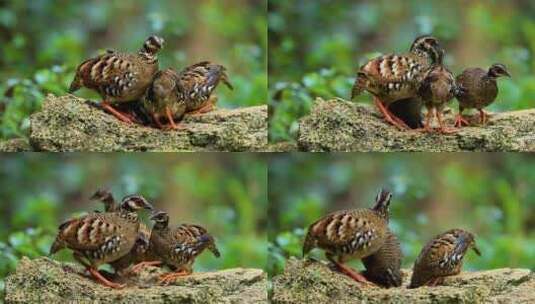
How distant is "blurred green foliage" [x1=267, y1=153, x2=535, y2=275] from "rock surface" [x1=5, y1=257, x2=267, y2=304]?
0.14m

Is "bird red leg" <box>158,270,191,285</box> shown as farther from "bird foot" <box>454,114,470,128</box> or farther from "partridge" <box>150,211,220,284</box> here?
"bird foot" <box>454,114,470,128</box>

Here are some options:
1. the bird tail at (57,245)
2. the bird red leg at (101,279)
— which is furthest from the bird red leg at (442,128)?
the bird tail at (57,245)

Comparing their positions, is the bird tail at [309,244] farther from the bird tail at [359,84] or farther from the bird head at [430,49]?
the bird head at [430,49]

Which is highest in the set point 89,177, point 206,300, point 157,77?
point 157,77

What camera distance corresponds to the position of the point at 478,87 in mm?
5539

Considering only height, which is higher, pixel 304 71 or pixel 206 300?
pixel 304 71

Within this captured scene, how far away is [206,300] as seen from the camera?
17.9 ft

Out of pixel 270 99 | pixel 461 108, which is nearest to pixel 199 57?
pixel 270 99

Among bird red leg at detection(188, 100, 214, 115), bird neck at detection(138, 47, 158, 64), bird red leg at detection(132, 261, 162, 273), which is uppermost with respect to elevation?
bird neck at detection(138, 47, 158, 64)

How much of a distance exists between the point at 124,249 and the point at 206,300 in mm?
374

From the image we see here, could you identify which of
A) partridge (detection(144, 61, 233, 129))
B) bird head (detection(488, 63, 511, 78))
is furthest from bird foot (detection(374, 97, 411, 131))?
partridge (detection(144, 61, 233, 129))

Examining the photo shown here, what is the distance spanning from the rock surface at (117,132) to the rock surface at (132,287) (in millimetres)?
487

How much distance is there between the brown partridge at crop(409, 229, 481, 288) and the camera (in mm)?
5492

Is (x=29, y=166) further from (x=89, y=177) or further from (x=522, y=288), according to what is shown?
(x=522, y=288)
